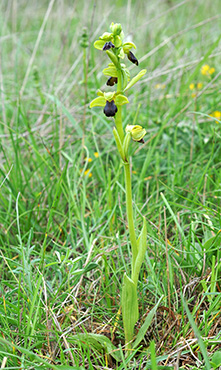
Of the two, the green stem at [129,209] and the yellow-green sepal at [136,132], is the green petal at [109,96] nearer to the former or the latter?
the yellow-green sepal at [136,132]

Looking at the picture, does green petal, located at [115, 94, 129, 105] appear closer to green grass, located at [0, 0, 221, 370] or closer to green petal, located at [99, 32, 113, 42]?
green petal, located at [99, 32, 113, 42]

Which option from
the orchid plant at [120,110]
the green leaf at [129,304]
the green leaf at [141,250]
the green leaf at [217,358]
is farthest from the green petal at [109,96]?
the green leaf at [217,358]

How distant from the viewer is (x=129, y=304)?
1113mm

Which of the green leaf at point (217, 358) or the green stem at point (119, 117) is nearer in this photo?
the green leaf at point (217, 358)

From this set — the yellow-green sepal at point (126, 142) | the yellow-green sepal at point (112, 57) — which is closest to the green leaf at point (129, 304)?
the yellow-green sepal at point (126, 142)

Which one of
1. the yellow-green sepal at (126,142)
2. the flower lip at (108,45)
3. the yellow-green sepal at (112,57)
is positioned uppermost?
the flower lip at (108,45)

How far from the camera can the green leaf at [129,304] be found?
1094 mm

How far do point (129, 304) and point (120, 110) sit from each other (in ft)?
2.10

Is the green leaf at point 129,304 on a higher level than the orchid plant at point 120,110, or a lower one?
lower

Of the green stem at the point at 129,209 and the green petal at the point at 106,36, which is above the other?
the green petal at the point at 106,36

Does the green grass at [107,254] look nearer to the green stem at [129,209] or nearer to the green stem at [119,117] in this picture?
the green stem at [129,209]

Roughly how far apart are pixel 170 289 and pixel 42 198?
89cm

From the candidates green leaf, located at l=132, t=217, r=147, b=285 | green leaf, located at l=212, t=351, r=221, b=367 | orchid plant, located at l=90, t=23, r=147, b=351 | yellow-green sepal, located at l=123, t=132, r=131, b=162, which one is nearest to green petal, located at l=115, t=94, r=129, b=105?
orchid plant, located at l=90, t=23, r=147, b=351

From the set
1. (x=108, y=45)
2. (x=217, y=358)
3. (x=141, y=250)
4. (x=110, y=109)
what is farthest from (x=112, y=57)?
(x=217, y=358)
